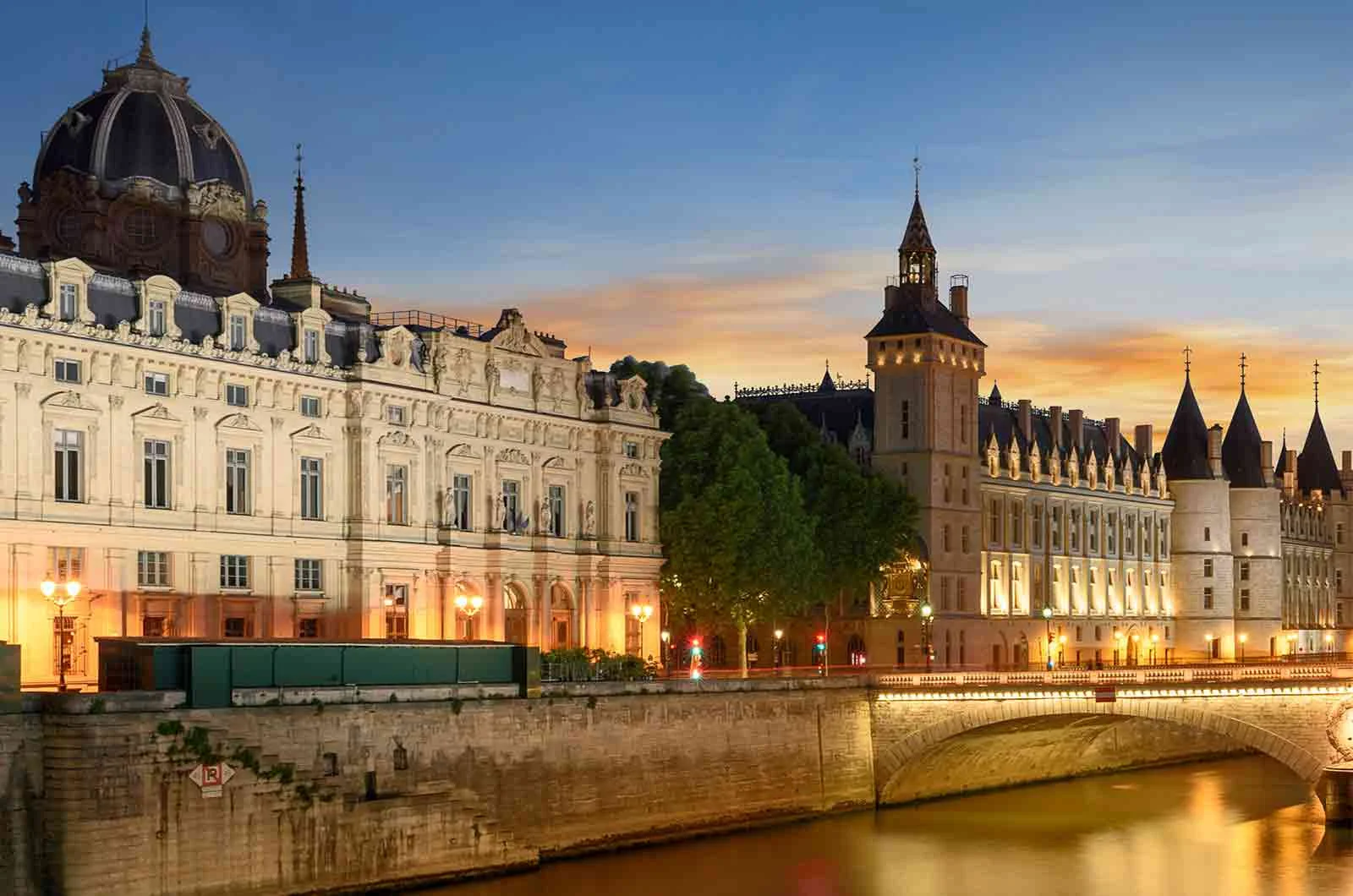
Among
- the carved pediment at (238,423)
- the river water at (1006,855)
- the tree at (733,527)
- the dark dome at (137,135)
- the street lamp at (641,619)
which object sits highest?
the dark dome at (137,135)

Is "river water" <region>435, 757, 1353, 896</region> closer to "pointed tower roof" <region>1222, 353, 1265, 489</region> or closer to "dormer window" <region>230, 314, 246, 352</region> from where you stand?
"dormer window" <region>230, 314, 246, 352</region>

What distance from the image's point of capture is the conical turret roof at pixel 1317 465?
190 meters

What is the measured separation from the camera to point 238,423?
7681cm

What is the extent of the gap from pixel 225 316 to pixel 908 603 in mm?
56013

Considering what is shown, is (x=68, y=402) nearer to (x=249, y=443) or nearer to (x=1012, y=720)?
(x=249, y=443)

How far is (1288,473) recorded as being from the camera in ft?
614

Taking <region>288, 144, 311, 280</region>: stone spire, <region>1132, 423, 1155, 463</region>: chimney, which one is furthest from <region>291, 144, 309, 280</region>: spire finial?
<region>1132, 423, 1155, 463</region>: chimney

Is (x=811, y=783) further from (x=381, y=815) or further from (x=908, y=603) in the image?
(x=908, y=603)

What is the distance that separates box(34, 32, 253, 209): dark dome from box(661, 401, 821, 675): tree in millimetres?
26039

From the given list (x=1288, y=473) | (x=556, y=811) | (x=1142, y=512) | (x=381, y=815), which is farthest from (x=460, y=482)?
(x=1288, y=473)

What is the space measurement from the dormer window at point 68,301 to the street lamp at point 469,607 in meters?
20.3

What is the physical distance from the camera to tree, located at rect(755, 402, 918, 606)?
113 meters

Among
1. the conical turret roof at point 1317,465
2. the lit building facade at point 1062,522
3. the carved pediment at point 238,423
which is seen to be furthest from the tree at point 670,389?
the conical turret roof at point 1317,465

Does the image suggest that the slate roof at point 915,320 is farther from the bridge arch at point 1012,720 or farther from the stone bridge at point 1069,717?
the bridge arch at point 1012,720
